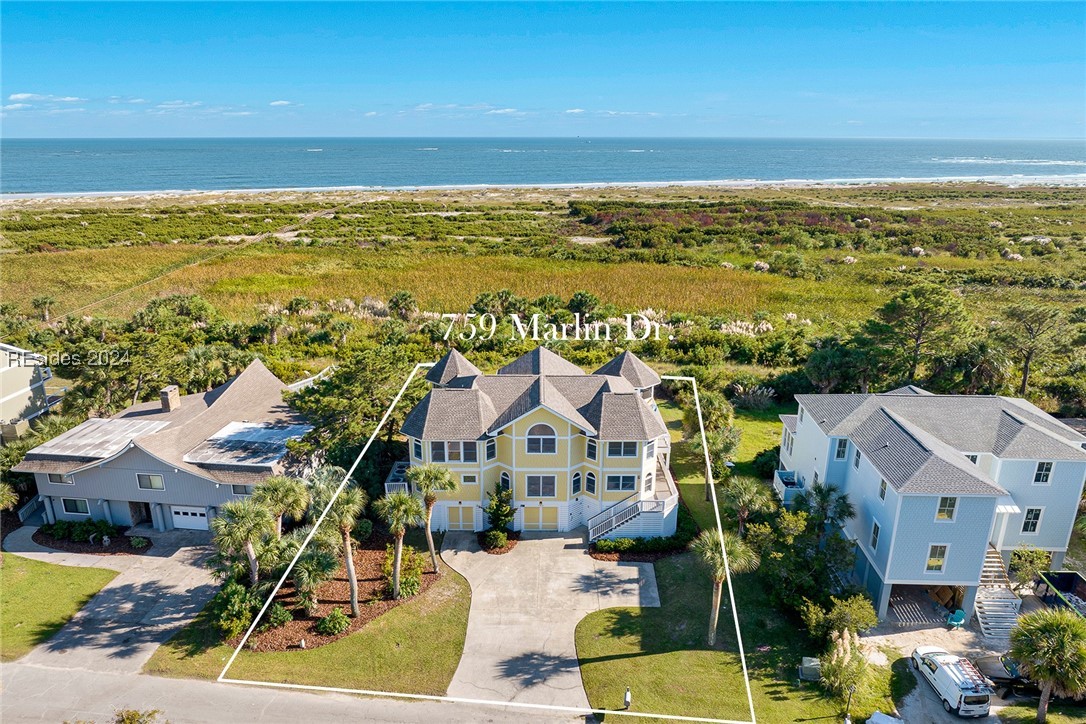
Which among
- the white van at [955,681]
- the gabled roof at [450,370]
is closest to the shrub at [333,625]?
the gabled roof at [450,370]

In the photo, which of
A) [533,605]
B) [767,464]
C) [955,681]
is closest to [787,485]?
[767,464]

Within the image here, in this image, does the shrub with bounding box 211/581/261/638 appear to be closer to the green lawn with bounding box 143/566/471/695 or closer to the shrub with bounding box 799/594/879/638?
the green lawn with bounding box 143/566/471/695

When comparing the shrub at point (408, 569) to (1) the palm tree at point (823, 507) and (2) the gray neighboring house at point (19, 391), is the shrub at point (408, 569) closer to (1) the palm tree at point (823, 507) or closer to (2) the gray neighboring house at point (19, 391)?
(1) the palm tree at point (823, 507)

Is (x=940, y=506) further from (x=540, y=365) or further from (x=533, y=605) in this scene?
(x=540, y=365)

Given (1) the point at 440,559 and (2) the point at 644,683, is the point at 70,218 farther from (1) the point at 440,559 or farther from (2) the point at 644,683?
(2) the point at 644,683

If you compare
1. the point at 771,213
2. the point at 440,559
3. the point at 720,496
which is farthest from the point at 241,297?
the point at 771,213

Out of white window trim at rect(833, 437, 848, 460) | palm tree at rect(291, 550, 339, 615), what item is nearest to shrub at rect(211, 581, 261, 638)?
palm tree at rect(291, 550, 339, 615)

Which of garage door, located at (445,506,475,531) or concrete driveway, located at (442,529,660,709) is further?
garage door, located at (445,506,475,531)

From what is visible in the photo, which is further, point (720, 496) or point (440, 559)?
point (720, 496)
